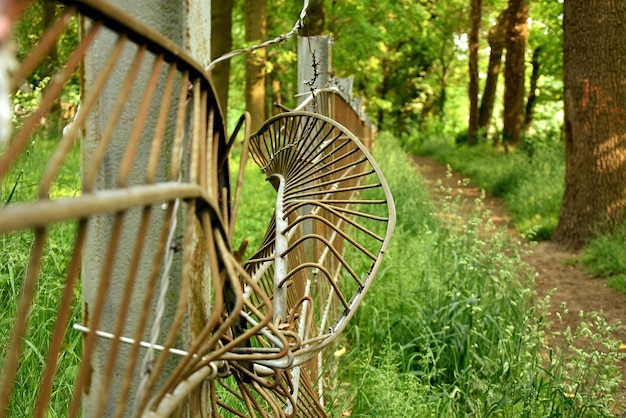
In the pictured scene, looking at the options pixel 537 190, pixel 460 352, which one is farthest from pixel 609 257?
pixel 537 190

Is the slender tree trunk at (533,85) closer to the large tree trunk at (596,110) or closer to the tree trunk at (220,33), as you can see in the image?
the tree trunk at (220,33)

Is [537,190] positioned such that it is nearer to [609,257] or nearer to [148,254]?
[609,257]

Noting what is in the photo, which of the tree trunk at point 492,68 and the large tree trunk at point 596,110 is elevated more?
the tree trunk at point 492,68

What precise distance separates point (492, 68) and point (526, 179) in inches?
435

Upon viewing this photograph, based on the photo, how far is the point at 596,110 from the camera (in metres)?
8.15

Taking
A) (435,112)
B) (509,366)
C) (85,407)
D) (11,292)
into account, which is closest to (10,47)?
(85,407)

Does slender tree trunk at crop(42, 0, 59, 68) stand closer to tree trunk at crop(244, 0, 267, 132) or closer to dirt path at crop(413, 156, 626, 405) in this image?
dirt path at crop(413, 156, 626, 405)

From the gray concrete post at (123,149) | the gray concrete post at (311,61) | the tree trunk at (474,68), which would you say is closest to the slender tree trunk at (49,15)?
the gray concrete post at (123,149)

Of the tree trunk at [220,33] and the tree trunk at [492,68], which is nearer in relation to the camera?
the tree trunk at [220,33]

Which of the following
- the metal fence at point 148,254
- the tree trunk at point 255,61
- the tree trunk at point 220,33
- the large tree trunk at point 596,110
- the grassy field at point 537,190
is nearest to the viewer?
the metal fence at point 148,254

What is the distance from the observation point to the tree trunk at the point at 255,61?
1416 centimetres

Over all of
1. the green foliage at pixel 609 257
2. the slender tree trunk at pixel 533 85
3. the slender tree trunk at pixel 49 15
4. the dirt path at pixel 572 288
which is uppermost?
the slender tree trunk at pixel 533 85

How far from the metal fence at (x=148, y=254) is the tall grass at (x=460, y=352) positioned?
994 mm

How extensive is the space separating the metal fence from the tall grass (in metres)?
0.99
